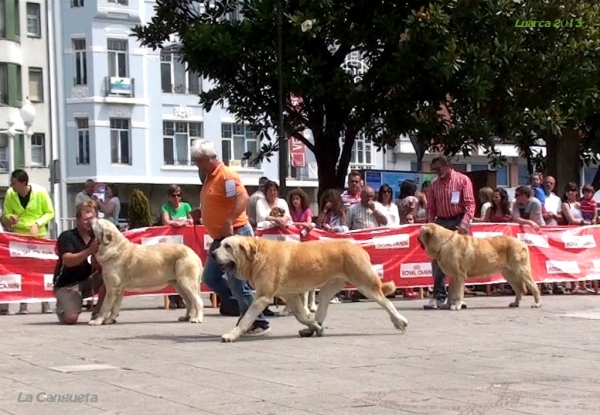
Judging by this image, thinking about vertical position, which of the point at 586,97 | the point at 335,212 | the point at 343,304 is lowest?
the point at 343,304

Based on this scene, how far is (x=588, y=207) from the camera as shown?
67.4 ft

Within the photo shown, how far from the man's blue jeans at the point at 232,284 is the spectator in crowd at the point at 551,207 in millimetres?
8139

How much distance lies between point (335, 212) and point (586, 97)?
933 cm

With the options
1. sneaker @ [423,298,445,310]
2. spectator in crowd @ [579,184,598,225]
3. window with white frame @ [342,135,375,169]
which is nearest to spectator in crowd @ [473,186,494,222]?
spectator in crowd @ [579,184,598,225]

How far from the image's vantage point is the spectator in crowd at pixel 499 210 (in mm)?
18422

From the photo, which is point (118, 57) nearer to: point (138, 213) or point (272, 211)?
point (138, 213)

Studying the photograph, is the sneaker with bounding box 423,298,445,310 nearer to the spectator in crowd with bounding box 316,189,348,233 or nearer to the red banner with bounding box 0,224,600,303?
the red banner with bounding box 0,224,600,303

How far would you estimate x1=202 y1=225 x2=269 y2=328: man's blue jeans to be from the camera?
11.6m

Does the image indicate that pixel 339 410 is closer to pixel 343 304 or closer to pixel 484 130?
pixel 343 304

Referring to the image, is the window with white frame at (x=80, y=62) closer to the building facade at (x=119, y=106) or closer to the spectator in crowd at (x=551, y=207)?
the building facade at (x=119, y=106)

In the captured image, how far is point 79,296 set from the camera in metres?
13.5

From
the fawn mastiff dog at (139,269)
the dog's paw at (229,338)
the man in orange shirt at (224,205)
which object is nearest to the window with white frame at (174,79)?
the fawn mastiff dog at (139,269)

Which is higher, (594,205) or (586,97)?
(586,97)

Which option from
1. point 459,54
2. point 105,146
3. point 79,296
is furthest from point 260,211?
point 105,146
